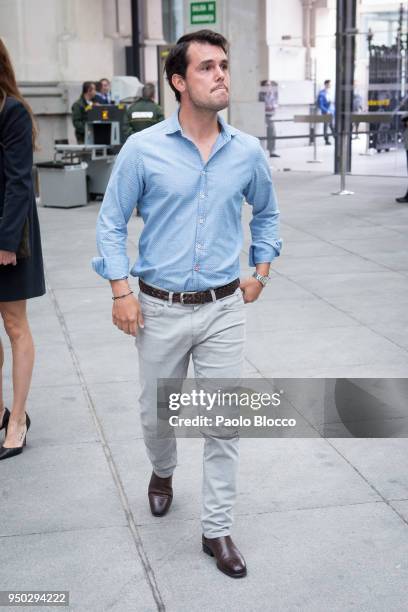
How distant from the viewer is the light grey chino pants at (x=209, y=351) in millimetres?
3346

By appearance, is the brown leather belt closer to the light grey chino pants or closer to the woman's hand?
the light grey chino pants

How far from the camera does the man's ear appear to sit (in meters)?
3.28

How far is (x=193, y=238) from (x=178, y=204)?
0.43ft

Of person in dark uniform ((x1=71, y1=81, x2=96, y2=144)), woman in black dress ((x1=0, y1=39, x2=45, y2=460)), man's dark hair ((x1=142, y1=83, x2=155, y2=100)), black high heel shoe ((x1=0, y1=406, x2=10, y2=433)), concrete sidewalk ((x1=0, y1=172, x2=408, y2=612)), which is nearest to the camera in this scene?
concrete sidewalk ((x1=0, y1=172, x2=408, y2=612))

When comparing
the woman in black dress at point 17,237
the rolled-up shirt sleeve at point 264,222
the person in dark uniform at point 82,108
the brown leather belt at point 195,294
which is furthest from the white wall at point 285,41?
the brown leather belt at point 195,294

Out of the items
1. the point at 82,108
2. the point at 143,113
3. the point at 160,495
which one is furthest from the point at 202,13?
the point at 160,495

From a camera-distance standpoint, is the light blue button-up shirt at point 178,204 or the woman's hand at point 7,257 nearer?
the light blue button-up shirt at point 178,204

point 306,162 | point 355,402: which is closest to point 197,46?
point 355,402

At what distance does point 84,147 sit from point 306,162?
8.23 m

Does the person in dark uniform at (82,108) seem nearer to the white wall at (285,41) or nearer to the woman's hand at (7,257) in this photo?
the woman's hand at (7,257)

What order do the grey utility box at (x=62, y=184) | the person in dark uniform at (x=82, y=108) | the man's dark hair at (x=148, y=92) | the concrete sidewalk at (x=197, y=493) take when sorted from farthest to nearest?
1. the person in dark uniform at (x=82, y=108)
2. the grey utility box at (x=62, y=184)
3. the man's dark hair at (x=148, y=92)
4. the concrete sidewalk at (x=197, y=493)

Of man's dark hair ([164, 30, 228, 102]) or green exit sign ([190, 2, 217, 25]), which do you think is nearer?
man's dark hair ([164, 30, 228, 102])

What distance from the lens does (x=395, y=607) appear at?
309 cm

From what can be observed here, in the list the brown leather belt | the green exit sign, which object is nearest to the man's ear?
the brown leather belt
